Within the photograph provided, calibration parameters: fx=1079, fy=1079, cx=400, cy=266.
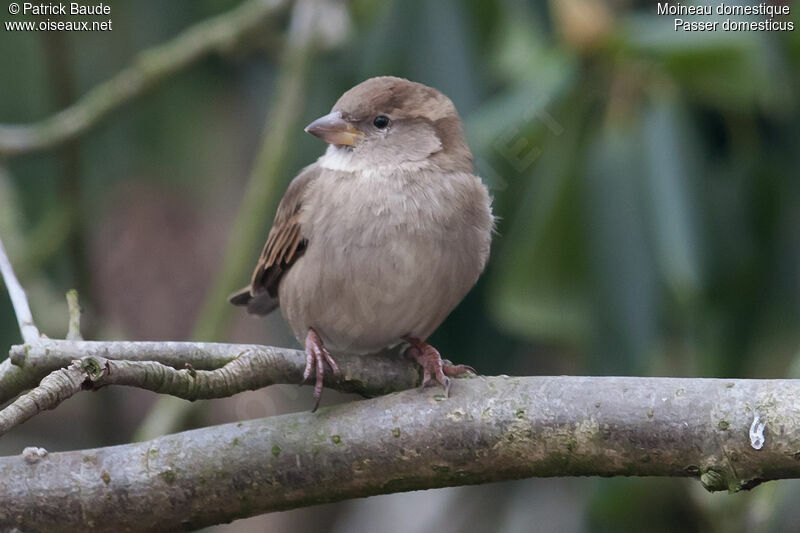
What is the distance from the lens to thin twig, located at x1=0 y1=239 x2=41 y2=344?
2.34m

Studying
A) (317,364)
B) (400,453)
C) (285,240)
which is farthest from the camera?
(285,240)

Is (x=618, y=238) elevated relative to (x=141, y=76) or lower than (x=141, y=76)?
lower

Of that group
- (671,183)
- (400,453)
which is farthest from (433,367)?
(671,183)

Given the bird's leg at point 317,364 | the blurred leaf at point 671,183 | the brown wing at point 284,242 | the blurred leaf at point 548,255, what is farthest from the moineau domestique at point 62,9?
the blurred leaf at point 671,183

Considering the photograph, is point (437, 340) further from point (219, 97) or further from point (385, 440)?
point (385, 440)

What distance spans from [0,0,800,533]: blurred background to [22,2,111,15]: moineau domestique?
0.56 feet

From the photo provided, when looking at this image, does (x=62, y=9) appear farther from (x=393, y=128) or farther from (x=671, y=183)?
(x=671, y=183)

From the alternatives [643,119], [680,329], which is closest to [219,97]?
[643,119]

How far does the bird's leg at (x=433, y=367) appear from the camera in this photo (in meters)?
2.62

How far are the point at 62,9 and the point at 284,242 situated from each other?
6.23 feet

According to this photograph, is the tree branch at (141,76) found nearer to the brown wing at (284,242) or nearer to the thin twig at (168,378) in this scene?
the brown wing at (284,242)

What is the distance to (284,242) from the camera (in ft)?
10.9

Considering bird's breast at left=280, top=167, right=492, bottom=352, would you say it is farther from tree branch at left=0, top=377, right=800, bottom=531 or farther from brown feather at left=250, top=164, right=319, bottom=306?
tree branch at left=0, top=377, right=800, bottom=531

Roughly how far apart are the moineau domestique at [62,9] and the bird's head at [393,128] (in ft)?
5.63
